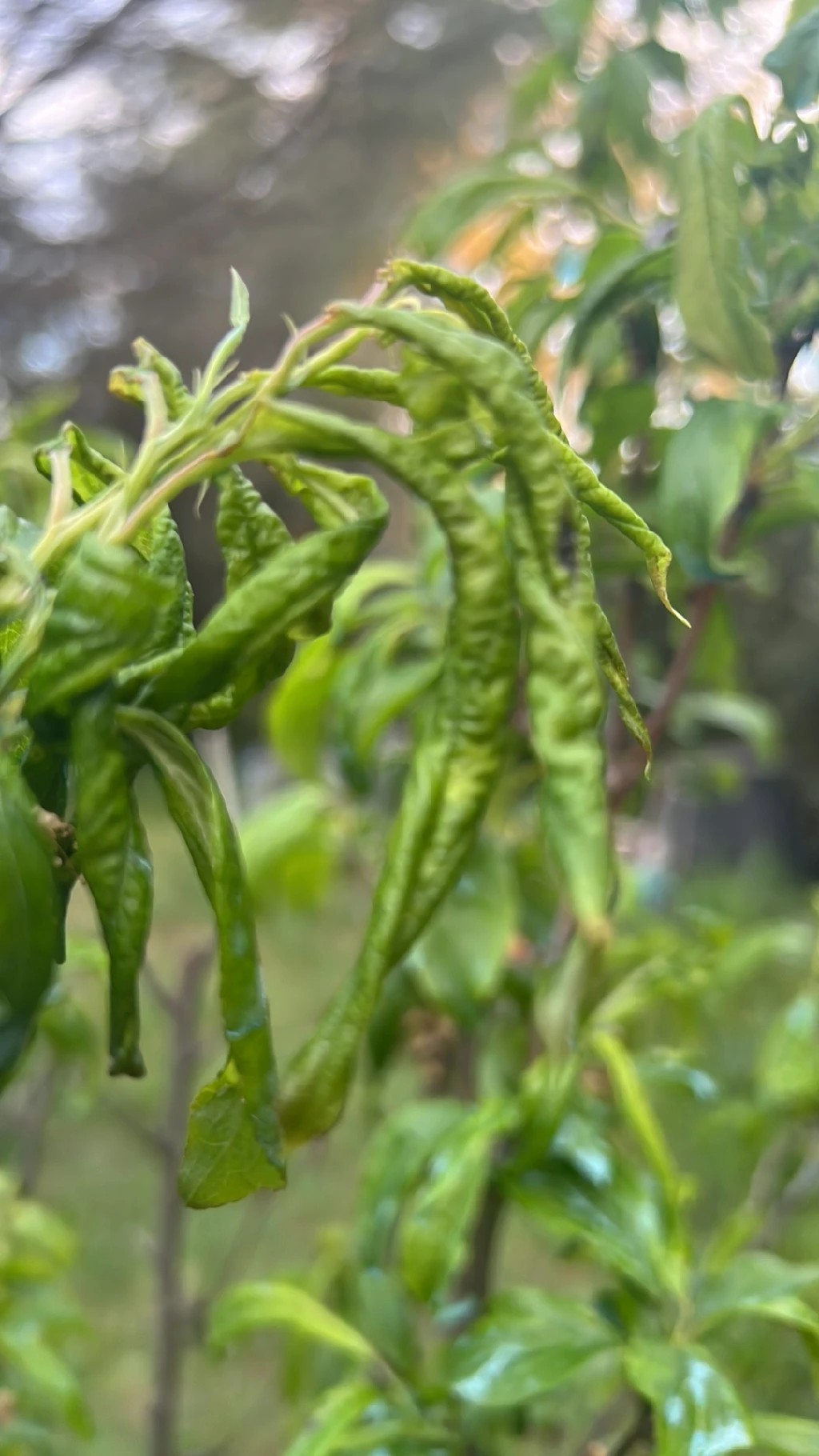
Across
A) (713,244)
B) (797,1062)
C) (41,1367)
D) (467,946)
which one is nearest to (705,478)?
(713,244)

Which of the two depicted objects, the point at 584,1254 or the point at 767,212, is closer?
the point at 767,212

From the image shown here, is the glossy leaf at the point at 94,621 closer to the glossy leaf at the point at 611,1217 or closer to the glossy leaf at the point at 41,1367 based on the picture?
the glossy leaf at the point at 611,1217

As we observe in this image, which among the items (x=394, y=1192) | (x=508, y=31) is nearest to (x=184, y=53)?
(x=508, y=31)

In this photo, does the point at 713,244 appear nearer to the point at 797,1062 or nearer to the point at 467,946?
the point at 467,946

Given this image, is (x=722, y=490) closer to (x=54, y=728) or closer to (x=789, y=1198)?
(x=54, y=728)

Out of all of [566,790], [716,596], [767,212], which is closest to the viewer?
[566,790]

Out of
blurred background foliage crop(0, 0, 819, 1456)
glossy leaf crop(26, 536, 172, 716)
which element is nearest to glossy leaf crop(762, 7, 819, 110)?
blurred background foliage crop(0, 0, 819, 1456)

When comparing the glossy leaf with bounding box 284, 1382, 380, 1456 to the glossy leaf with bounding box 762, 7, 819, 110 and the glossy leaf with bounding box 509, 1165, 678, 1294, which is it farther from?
the glossy leaf with bounding box 762, 7, 819, 110
